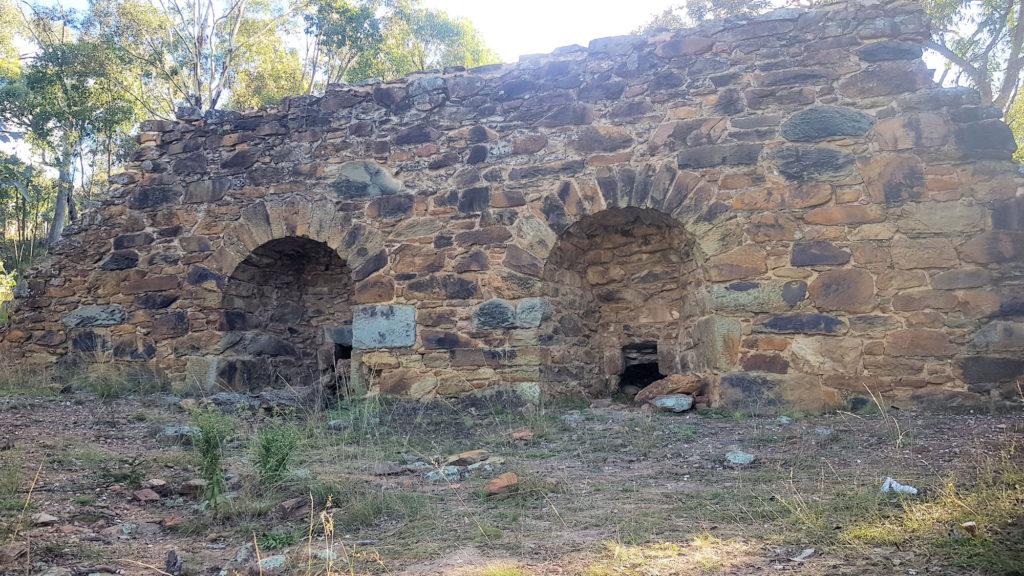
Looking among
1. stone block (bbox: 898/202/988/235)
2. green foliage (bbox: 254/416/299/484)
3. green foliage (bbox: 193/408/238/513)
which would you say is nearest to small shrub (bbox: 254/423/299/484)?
green foliage (bbox: 254/416/299/484)

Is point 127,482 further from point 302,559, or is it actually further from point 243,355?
point 243,355

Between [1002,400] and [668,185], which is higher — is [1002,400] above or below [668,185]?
below

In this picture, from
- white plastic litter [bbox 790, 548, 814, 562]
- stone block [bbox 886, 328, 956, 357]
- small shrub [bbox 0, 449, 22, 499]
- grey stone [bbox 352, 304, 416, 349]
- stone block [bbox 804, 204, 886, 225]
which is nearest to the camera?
white plastic litter [bbox 790, 548, 814, 562]

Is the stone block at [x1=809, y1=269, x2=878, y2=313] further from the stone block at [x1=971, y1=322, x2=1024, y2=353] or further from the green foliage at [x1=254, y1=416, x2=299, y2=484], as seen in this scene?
the green foliage at [x1=254, y1=416, x2=299, y2=484]

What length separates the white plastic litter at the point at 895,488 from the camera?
289 cm

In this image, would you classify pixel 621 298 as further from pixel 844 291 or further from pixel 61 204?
pixel 61 204

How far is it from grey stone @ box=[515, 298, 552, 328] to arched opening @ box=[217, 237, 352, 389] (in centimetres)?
Answer: 233

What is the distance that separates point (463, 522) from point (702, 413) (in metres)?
3.01

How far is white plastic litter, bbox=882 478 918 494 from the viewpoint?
2895mm

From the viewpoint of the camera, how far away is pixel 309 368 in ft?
24.6

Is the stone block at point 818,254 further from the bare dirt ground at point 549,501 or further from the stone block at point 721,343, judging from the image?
the bare dirt ground at point 549,501

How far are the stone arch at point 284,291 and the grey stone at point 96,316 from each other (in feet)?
2.93

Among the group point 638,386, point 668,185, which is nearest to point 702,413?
point 638,386

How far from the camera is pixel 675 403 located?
5547 millimetres
